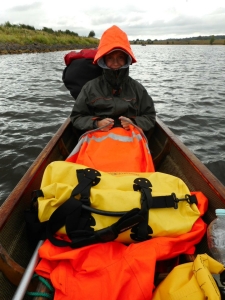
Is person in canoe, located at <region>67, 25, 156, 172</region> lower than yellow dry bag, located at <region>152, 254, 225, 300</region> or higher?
higher

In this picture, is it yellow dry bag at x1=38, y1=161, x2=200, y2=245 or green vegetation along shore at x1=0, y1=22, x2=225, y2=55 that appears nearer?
yellow dry bag at x1=38, y1=161, x2=200, y2=245

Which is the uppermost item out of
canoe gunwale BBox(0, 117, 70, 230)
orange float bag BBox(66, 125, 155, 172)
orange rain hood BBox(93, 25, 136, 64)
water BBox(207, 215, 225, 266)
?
orange rain hood BBox(93, 25, 136, 64)

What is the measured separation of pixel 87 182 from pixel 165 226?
583 mm

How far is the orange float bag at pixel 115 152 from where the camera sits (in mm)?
2270

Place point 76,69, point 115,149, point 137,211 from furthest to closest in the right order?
point 76,69 < point 115,149 < point 137,211

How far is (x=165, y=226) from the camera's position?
5.31 ft

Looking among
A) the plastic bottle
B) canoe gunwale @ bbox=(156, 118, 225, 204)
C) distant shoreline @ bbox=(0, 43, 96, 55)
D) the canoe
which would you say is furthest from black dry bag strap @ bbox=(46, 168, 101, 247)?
distant shoreline @ bbox=(0, 43, 96, 55)

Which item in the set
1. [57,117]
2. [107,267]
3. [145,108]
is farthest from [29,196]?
[57,117]

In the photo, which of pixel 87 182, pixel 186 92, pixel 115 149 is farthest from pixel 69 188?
pixel 186 92

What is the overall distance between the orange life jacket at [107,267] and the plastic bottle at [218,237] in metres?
0.14

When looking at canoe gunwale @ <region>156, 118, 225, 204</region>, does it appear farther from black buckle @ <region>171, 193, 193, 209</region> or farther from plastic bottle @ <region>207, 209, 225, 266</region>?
black buckle @ <region>171, 193, 193, 209</region>

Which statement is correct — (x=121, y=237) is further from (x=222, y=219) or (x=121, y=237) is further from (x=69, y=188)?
(x=222, y=219)

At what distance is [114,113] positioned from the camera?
3.02m

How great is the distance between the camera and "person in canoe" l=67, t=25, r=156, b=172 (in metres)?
2.39
